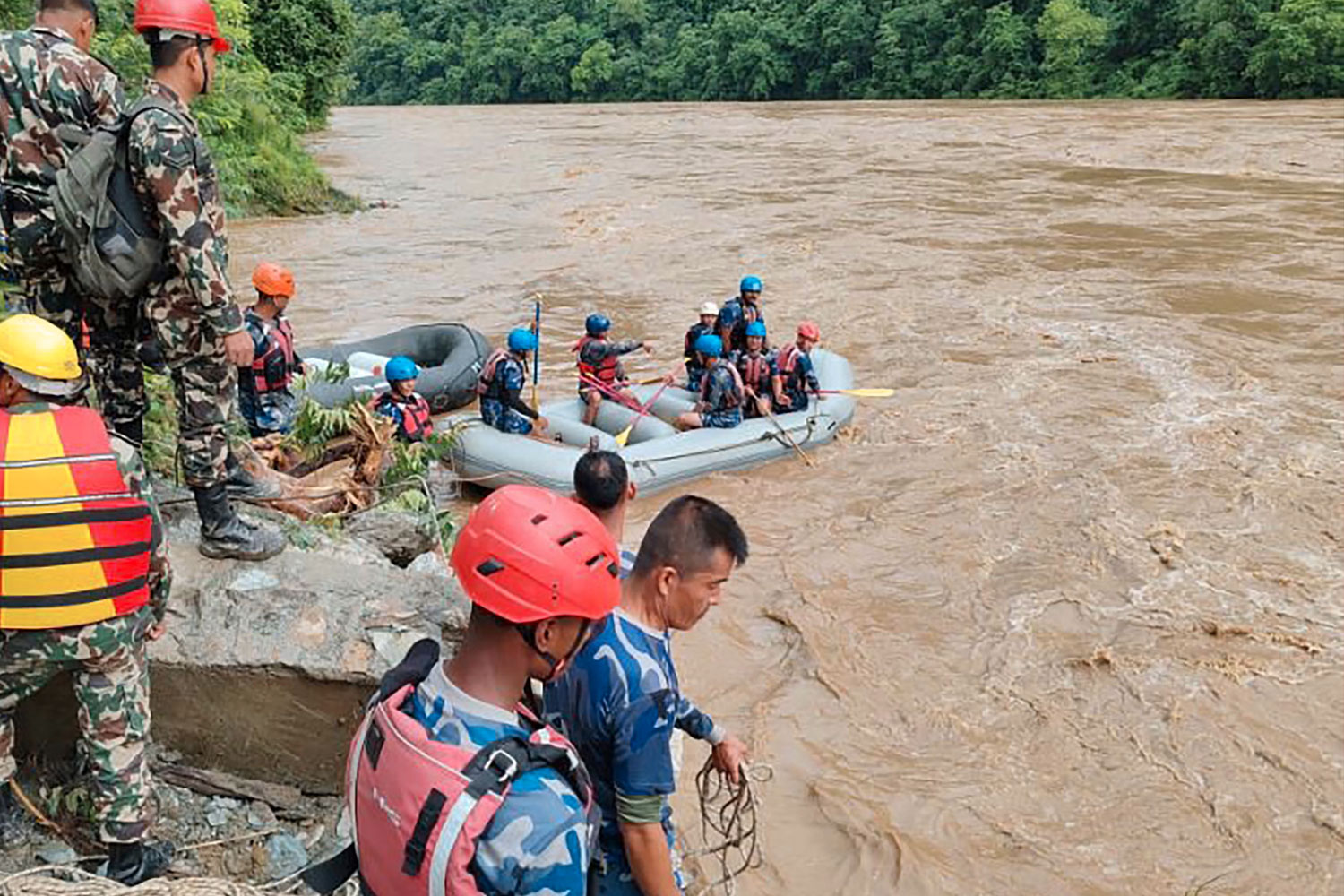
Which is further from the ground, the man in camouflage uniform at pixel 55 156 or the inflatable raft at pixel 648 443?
the man in camouflage uniform at pixel 55 156

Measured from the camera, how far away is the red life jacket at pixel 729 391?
7.77 m

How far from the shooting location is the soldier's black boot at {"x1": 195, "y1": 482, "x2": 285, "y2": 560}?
322cm

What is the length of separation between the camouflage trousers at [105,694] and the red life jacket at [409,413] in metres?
3.66

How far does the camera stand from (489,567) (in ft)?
5.36

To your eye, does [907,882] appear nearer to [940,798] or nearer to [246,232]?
[940,798]

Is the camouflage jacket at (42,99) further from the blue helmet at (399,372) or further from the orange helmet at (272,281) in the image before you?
the blue helmet at (399,372)

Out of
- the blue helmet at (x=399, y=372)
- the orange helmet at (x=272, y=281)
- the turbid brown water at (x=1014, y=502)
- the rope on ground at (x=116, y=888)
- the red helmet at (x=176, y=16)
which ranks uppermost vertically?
the red helmet at (x=176, y=16)

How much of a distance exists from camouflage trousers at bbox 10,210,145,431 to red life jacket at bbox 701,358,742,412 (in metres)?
4.85

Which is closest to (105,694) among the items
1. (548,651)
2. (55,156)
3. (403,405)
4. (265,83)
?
(548,651)

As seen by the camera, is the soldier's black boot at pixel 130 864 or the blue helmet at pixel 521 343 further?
the blue helmet at pixel 521 343

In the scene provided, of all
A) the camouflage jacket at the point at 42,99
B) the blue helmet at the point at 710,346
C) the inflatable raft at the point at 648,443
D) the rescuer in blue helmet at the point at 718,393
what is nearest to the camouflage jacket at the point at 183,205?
the camouflage jacket at the point at 42,99

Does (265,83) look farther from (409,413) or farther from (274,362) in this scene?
(409,413)

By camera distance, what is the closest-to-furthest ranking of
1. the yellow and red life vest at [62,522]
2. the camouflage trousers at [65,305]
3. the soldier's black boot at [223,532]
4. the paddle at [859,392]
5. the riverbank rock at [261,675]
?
the yellow and red life vest at [62,522] → the riverbank rock at [261,675] → the camouflage trousers at [65,305] → the soldier's black boot at [223,532] → the paddle at [859,392]

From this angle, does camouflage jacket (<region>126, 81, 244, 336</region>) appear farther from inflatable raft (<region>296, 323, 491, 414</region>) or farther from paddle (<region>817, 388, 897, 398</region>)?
paddle (<region>817, 388, 897, 398</region>)
